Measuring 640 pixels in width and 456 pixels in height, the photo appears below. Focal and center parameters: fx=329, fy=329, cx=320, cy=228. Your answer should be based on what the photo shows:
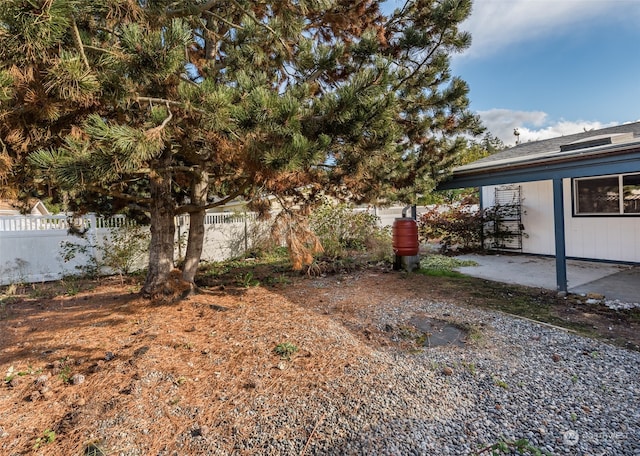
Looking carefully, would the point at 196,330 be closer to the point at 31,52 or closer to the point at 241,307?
the point at 241,307

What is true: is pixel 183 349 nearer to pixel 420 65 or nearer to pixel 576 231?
pixel 420 65

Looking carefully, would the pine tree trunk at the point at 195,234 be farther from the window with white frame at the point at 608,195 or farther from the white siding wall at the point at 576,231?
the window with white frame at the point at 608,195

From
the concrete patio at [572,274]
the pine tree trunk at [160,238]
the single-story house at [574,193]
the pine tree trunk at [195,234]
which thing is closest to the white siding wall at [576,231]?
the single-story house at [574,193]

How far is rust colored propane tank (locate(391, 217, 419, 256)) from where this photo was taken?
7.09m

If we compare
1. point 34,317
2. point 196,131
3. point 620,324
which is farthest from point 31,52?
point 620,324

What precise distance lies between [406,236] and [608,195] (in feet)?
15.6

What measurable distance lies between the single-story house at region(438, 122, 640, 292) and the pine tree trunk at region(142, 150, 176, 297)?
580 centimetres

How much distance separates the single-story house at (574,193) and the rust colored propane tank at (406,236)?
53.8 inches

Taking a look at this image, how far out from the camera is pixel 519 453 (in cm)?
195

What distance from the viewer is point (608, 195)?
746 cm

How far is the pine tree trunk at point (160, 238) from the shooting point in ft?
16.1

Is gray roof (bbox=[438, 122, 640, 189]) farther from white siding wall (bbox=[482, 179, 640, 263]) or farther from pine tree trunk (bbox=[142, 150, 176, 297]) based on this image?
pine tree trunk (bbox=[142, 150, 176, 297])

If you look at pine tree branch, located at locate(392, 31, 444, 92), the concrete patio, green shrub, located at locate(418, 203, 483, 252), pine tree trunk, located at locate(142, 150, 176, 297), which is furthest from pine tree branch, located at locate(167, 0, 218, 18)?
green shrub, located at locate(418, 203, 483, 252)

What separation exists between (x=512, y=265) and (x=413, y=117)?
4.55 meters
